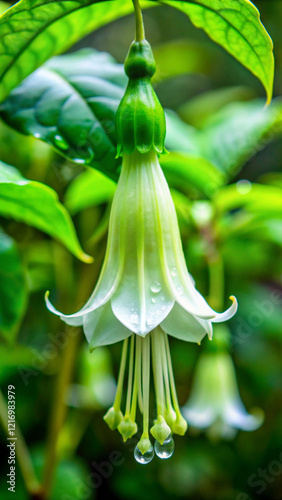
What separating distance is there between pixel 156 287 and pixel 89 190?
0.96 ft

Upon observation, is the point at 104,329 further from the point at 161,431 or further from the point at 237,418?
the point at 237,418

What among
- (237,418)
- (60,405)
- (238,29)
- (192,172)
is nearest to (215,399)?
(237,418)

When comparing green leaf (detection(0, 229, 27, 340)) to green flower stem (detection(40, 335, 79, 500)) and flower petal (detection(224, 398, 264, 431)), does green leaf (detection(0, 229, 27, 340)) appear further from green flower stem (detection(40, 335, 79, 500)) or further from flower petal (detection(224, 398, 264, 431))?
flower petal (detection(224, 398, 264, 431))

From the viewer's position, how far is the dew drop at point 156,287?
15.9 inches

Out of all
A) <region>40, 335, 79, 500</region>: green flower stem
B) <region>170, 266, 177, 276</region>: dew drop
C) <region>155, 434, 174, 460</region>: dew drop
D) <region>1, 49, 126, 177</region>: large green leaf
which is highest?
<region>1, 49, 126, 177</region>: large green leaf

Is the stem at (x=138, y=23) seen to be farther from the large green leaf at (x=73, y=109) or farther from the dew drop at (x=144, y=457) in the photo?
the dew drop at (x=144, y=457)

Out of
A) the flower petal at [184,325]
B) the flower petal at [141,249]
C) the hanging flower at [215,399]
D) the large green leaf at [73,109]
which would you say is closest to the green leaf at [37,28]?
the large green leaf at [73,109]

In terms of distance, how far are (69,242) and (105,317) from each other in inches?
3.9

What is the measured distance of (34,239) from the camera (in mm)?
967

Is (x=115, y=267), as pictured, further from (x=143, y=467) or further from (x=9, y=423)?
(x=143, y=467)

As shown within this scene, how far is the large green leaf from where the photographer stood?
45 cm

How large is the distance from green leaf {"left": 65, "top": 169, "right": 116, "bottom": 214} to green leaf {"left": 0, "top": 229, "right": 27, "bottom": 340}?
130 millimetres

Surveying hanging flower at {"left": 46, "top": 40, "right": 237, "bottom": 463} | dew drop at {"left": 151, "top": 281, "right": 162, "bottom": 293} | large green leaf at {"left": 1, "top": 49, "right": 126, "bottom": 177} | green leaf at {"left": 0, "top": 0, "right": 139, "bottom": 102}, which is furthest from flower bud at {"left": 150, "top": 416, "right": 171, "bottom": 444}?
green leaf at {"left": 0, "top": 0, "right": 139, "bottom": 102}

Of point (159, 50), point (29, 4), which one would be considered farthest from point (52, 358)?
point (159, 50)
